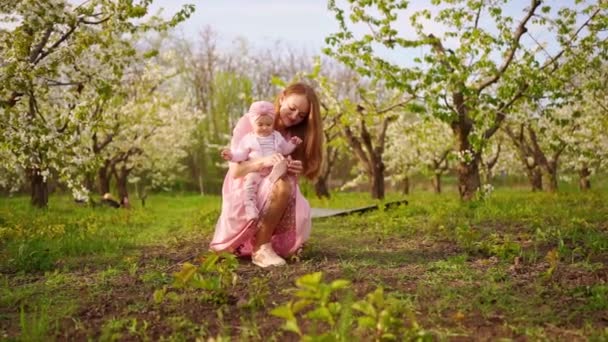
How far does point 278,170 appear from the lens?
15.4 feet

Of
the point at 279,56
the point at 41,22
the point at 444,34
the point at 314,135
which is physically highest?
the point at 279,56

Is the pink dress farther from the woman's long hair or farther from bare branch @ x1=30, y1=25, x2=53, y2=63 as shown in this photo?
bare branch @ x1=30, y1=25, x2=53, y2=63

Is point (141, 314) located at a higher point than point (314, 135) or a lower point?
lower

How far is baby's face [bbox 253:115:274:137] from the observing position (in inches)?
188

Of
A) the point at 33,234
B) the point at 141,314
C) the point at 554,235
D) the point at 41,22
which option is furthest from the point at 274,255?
the point at 41,22

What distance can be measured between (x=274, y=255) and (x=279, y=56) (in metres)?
37.2

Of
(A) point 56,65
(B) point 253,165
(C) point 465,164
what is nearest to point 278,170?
(B) point 253,165

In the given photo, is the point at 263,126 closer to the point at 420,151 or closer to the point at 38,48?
the point at 38,48

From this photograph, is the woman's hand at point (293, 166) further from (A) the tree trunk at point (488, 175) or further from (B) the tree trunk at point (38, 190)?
(A) the tree trunk at point (488, 175)

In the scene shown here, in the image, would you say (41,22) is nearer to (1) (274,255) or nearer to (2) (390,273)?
(1) (274,255)

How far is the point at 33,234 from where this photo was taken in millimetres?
7094

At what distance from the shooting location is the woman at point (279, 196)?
4.80m

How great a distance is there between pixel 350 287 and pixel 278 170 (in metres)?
1.40

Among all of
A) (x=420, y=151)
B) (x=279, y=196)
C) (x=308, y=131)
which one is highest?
(x=420, y=151)
